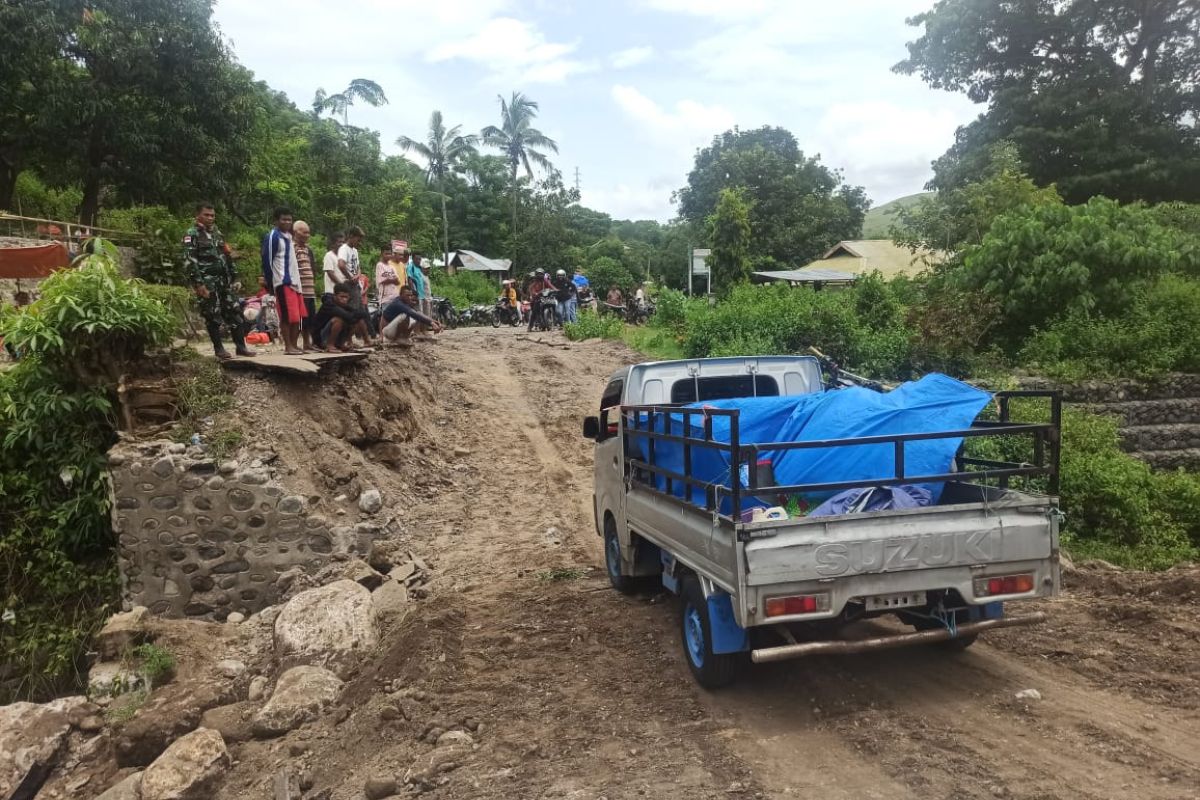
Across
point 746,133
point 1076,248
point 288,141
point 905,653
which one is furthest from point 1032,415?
point 746,133

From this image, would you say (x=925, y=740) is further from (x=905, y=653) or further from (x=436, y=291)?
(x=436, y=291)

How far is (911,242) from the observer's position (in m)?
18.9

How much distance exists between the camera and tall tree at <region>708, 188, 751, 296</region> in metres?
27.9

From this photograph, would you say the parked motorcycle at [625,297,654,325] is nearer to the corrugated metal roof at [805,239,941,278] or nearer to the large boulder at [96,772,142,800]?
the corrugated metal roof at [805,239,941,278]

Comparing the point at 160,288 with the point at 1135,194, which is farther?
the point at 1135,194

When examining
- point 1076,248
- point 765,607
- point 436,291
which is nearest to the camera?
point 765,607

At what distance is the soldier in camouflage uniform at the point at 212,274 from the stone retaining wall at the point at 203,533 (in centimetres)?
161

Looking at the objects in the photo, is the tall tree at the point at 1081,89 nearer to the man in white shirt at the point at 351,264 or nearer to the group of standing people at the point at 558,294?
the group of standing people at the point at 558,294

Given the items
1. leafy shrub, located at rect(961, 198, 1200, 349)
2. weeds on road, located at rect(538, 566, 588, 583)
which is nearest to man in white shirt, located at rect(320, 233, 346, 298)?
weeds on road, located at rect(538, 566, 588, 583)

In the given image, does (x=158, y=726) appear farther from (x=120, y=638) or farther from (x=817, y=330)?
(x=817, y=330)

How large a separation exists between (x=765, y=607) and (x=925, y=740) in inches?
40.9

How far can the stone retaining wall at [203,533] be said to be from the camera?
7.54 meters

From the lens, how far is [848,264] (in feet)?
112

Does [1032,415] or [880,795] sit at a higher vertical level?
[1032,415]
